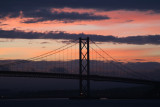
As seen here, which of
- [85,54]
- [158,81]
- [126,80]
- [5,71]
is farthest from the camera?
[158,81]

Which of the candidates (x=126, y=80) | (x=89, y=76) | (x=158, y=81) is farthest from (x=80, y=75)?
(x=158, y=81)

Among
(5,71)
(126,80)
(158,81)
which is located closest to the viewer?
(5,71)

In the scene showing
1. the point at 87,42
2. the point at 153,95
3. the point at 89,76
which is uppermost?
the point at 87,42

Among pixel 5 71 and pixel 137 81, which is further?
pixel 137 81

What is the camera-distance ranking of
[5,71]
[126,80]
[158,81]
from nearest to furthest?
1. [5,71]
2. [126,80]
3. [158,81]

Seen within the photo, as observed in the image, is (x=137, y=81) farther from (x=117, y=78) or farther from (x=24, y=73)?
(x=24, y=73)

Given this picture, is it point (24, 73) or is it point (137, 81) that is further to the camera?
point (137, 81)

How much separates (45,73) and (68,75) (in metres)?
2.92

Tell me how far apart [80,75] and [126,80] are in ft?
28.4

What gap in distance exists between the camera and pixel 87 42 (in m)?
50.0

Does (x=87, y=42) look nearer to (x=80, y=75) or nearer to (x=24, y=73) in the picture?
(x=80, y=75)

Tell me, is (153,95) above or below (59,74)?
below

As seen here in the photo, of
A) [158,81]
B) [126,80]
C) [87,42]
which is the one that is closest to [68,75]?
[87,42]

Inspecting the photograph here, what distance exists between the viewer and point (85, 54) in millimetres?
49438
